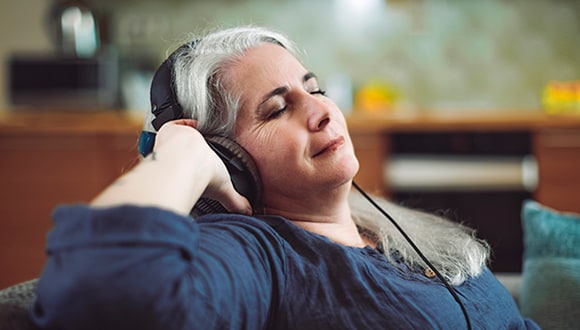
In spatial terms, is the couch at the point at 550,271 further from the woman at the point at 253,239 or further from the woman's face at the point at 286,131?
the woman's face at the point at 286,131

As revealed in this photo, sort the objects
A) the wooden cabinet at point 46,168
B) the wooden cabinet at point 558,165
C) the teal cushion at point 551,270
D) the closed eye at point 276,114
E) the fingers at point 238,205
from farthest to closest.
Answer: the wooden cabinet at point 46,168
the wooden cabinet at point 558,165
the teal cushion at point 551,270
the closed eye at point 276,114
the fingers at point 238,205

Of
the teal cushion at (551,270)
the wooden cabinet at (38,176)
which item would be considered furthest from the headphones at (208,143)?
the wooden cabinet at (38,176)

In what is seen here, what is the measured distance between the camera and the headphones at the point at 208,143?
1047 millimetres

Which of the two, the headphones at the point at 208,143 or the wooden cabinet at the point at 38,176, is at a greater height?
the headphones at the point at 208,143

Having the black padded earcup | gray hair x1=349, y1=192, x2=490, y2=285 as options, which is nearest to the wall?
gray hair x1=349, y1=192, x2=490, y2=285

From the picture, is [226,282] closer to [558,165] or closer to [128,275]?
[128,275]

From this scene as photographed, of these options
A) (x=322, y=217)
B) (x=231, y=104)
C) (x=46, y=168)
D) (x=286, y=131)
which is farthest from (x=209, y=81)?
(x=46, y=168)

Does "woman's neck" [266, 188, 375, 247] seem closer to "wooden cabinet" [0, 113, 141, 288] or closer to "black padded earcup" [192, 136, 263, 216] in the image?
"black padded earcup" [192, 136, 263, 216]

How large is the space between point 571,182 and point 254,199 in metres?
2.47

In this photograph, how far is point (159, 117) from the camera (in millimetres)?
1081

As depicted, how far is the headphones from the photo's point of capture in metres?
1.05

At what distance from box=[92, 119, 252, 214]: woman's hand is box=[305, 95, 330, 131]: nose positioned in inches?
7.6

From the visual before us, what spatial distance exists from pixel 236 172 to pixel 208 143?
6 centimetres

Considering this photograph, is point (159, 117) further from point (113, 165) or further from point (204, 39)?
point (113, 165)
